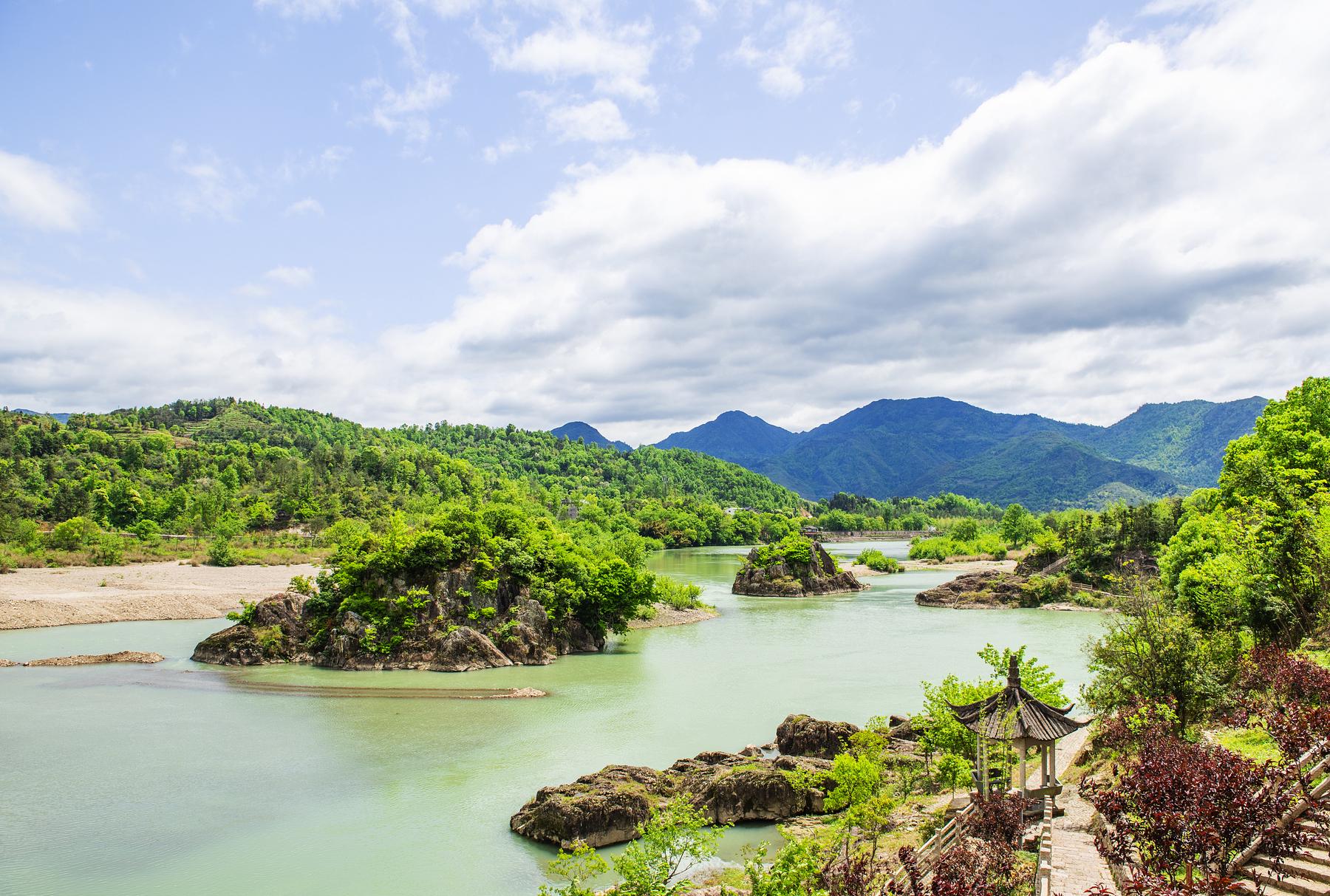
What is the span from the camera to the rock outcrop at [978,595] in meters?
66.9

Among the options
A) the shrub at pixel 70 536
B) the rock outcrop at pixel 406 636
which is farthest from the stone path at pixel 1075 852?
the shrub at pixel 70 536

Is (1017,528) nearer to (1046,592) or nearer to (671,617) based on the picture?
(1046,592)

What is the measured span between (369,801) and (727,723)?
12.6 meters

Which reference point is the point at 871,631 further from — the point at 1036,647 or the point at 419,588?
the point at 419,588

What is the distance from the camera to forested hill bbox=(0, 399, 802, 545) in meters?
94.5

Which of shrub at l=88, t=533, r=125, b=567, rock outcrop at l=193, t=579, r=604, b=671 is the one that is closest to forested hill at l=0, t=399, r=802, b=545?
shrub at l=88, t=533, r=125, b=567

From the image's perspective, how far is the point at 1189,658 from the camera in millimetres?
17484

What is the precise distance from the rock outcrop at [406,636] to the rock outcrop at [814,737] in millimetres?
18302

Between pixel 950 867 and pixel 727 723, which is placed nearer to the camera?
pixel 950 867

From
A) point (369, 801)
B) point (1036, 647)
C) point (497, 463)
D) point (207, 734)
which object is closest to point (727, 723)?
point (369, 801)

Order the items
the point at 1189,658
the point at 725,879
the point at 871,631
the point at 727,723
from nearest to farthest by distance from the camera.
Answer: the point at 725,879
the point at 1189,658
the point at 727,723
the point at 871,631

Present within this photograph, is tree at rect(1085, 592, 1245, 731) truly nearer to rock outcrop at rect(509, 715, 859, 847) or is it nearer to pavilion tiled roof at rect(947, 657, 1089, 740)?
pavilion tiled roof at rect(947, 657, 1089, 740)

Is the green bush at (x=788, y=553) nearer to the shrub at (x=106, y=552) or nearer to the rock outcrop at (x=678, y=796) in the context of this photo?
the rock outcrop at (x=678, y=796)

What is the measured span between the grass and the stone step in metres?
5.87
